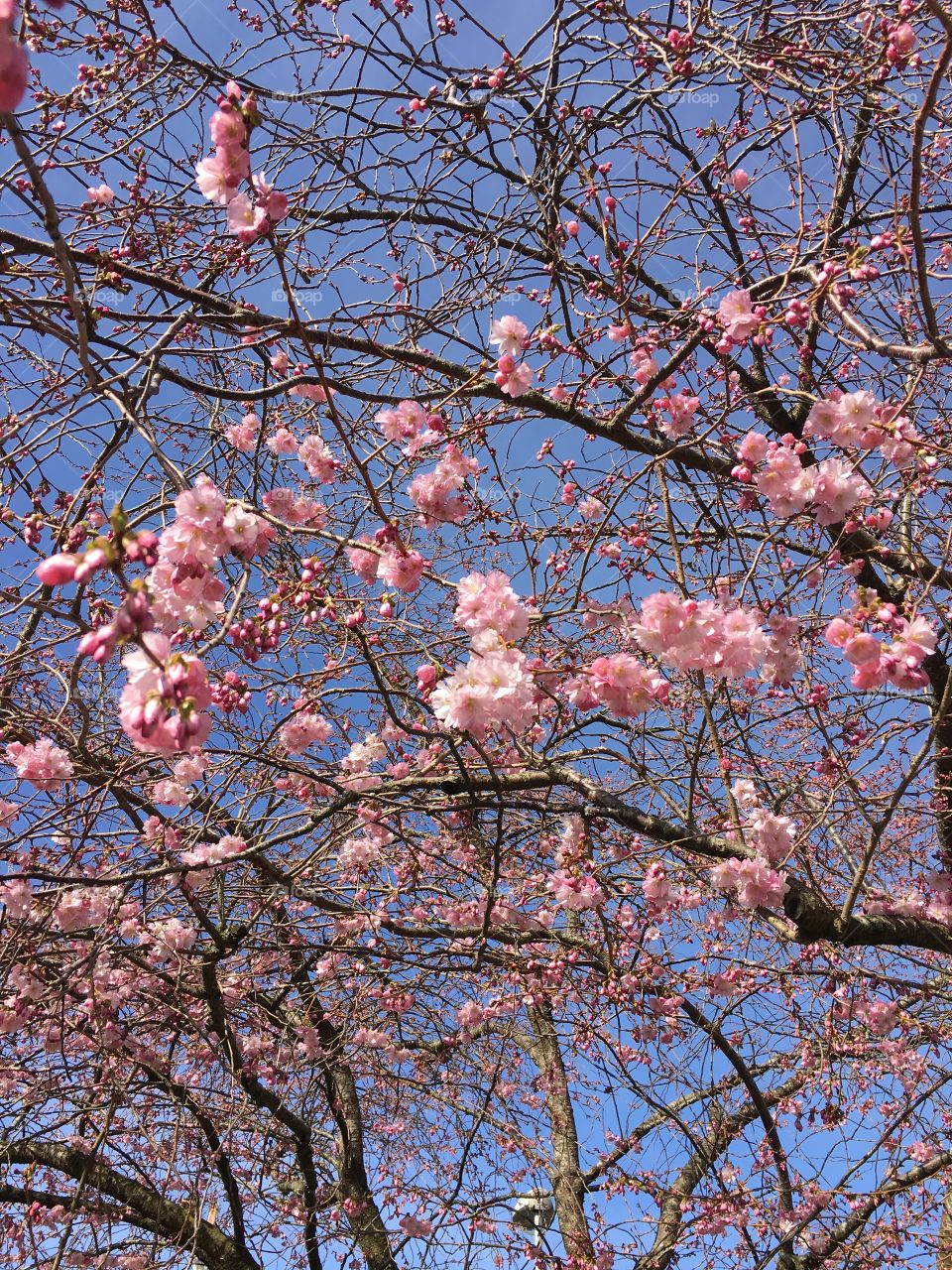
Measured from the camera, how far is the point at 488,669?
195cm

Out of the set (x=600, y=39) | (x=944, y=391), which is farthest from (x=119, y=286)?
(x=944, y=391)

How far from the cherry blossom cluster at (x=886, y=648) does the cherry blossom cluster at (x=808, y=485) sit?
Result: 1.19 ft

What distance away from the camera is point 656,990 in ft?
12.8

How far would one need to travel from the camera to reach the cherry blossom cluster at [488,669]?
1.94 meters

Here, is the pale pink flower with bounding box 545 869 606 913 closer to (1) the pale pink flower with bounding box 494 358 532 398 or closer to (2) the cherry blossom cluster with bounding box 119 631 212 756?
(1) the pale pink flower with bounding box 494 358 532 398

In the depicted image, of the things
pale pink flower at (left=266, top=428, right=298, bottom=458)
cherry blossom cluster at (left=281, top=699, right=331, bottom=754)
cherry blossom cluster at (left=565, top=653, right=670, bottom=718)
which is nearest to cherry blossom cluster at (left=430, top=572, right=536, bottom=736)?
cherry blossom cluster at (left=565, top=653, right=670, bottom=718)

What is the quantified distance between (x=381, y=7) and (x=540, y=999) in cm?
413

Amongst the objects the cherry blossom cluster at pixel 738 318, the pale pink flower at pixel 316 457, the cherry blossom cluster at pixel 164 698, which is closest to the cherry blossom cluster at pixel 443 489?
the pale pink flower at pixel 316 457

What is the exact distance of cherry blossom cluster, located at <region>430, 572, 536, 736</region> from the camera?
6.35 feet

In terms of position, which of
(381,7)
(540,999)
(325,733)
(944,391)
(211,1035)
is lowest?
(211,1035)

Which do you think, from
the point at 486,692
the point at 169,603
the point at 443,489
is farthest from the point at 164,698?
the point at 443,489

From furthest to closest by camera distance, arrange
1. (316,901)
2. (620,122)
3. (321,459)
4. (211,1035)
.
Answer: (211,1035) < (316,901) < (620,122) < (321,459)

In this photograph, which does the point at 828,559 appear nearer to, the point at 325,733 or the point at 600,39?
the point at 325,733

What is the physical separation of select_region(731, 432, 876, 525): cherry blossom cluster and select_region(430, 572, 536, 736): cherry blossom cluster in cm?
87
